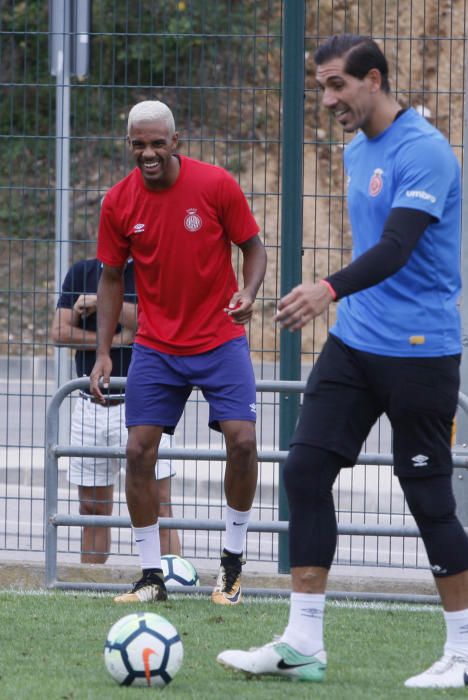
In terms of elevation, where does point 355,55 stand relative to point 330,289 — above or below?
above

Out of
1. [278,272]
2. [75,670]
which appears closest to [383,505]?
[278,272]

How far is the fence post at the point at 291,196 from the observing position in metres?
6.89

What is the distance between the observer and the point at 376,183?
14.5 feet

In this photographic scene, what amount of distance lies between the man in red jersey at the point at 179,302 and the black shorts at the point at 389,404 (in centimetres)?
145

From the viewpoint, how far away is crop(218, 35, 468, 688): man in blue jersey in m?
4.44

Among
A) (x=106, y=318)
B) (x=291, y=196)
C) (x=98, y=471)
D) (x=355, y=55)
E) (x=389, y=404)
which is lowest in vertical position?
(x=98, y=471)

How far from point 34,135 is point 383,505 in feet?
11.7

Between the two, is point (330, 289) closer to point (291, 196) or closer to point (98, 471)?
point (291, 196)

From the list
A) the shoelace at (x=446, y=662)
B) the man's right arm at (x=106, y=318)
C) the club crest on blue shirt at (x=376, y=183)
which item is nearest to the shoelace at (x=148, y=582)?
the man's right arm at (x=106, y=318)

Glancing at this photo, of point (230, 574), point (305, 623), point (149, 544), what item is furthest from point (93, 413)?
point (305, 623)

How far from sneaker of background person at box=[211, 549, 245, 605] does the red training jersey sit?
0.93m

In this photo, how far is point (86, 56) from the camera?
8.09m

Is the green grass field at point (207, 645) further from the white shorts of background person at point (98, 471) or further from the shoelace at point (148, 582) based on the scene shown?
the white shorts of background person at point (98, 471)

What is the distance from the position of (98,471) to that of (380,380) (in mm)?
2989
